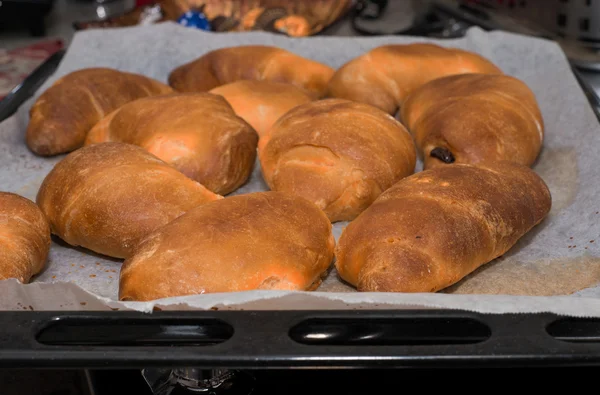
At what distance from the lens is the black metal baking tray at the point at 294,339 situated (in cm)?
61

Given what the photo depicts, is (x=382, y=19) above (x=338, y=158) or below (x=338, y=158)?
below

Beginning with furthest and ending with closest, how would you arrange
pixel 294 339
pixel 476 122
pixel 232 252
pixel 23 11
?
1. pixel 23 11
2. pixel 476 122
3. pixel 232 252
4. pixel 294 339

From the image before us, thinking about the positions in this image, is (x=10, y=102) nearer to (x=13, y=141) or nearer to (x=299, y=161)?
(x=13, y=141)

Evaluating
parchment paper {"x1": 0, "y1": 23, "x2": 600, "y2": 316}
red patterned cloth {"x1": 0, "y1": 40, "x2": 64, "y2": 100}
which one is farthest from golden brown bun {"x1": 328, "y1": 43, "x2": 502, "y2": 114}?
red patterned cloth {"x1": 0, "y1": 40, "x2": 64, "y2": 100}

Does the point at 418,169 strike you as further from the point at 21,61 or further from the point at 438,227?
the point at 21,61

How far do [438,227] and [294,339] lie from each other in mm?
281

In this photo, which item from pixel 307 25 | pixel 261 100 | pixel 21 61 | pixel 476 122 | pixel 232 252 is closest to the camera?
pixel 232 252

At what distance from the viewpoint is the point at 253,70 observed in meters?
1.44

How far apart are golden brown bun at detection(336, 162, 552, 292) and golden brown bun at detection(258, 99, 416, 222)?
0.31ft

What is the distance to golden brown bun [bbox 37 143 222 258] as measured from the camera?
0.93 meters

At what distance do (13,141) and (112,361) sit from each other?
0.80 meters

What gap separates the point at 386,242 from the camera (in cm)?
84

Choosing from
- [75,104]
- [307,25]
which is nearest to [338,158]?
[75,104]

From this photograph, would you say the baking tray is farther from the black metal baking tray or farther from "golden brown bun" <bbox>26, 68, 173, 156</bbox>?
"golden brown bun" <bbox>26, 68, 173, 156</bbox>
